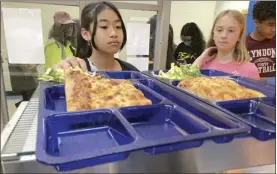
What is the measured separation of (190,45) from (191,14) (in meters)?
0.52

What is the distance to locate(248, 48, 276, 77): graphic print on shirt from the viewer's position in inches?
75.5

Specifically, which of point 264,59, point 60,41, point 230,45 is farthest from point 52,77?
point 264,59

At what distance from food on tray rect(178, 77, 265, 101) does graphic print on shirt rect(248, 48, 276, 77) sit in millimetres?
1151

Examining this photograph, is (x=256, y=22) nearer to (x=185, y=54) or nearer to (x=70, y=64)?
(x=185, y=54)

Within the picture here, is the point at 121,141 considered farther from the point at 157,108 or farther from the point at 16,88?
the point at 16,88

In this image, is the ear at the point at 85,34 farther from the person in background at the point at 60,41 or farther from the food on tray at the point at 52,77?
the food on tray at the point at 52,77

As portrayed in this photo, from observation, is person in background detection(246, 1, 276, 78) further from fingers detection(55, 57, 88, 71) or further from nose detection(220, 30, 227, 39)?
fingers detection(55, 57, 88, 71)

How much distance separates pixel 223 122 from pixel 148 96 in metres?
0.32

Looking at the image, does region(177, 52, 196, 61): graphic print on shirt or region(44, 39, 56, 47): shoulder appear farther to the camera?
region(177, 52, 196, 61): graphic print on shirt

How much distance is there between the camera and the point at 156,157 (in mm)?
531

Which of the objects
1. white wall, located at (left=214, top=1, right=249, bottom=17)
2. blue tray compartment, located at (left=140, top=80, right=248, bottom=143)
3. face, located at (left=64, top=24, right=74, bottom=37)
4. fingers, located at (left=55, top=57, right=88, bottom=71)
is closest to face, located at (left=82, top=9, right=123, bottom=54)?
fingers, located at (left=55, top=57, right=88, bottom=71)

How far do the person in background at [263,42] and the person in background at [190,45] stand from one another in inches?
17.0

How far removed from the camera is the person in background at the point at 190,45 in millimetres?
2086

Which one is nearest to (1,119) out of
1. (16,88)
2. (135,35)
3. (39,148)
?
(39,148)
